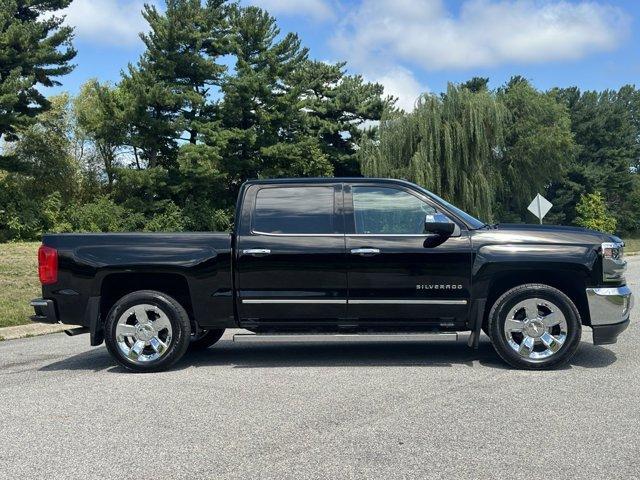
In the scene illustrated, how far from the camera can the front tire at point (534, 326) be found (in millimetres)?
5949

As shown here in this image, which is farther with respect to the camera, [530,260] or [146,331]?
[146,331]

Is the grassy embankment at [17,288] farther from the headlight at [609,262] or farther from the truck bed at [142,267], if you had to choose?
Result: the headlight at [609,262]

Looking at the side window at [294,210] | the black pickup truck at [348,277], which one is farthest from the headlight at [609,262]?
the side window at [294,210]

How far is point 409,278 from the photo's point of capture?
6066 millimetres

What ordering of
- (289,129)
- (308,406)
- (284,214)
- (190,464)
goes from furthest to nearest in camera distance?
1. (289,129)
2. (284,214)
3. (308,406)
4. (190,464)

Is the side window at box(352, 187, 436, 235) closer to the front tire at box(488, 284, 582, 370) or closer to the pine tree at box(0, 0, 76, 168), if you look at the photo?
the front tire at box(488, 284, 582, 370)

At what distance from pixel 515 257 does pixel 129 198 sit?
39698 mm

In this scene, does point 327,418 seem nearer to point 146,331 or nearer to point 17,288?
point 146,331

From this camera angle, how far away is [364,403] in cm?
496

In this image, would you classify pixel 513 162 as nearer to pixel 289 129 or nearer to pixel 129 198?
pixel 289 129

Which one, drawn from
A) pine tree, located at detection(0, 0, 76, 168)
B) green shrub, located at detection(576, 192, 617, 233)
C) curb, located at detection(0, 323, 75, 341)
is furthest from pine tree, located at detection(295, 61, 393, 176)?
curb, located at detection(0, 323, 75, 341)

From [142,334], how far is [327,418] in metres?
2.54

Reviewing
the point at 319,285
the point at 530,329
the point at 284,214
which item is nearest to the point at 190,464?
the point at 319,285

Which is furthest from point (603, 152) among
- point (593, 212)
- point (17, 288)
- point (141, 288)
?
point (141, 288)
